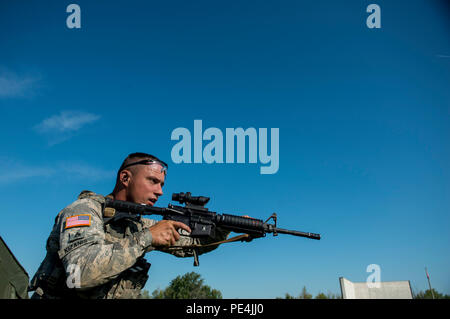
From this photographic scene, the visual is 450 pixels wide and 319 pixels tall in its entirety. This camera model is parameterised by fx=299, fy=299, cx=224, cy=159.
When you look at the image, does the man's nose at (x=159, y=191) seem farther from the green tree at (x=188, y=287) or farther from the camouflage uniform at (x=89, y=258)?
the green tree at (x=188, y=287)

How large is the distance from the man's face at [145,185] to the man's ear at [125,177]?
0.07 metres

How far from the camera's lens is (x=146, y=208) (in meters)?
5.17

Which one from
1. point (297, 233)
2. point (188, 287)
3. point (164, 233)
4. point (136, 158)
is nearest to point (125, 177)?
point (136, 158)

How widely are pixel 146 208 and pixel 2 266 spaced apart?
6.94 feet

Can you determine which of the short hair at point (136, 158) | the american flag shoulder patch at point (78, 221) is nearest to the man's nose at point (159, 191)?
the short hair at point (136, 158)

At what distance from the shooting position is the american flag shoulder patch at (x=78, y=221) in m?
4.02

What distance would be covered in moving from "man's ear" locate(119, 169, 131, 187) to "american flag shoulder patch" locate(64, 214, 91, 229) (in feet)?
5.19

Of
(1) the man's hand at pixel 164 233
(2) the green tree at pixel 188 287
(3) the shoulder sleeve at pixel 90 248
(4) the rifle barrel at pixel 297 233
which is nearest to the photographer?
(3) the shoulder sleeve at pixel 90 248

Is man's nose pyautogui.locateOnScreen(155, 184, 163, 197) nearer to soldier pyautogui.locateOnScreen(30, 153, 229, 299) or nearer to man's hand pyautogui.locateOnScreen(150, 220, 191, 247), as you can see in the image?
soldier pyautogui.locateOnScreen(30, 153, 229, 299)

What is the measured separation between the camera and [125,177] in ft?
18.8

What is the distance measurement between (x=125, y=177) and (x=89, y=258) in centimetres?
222
